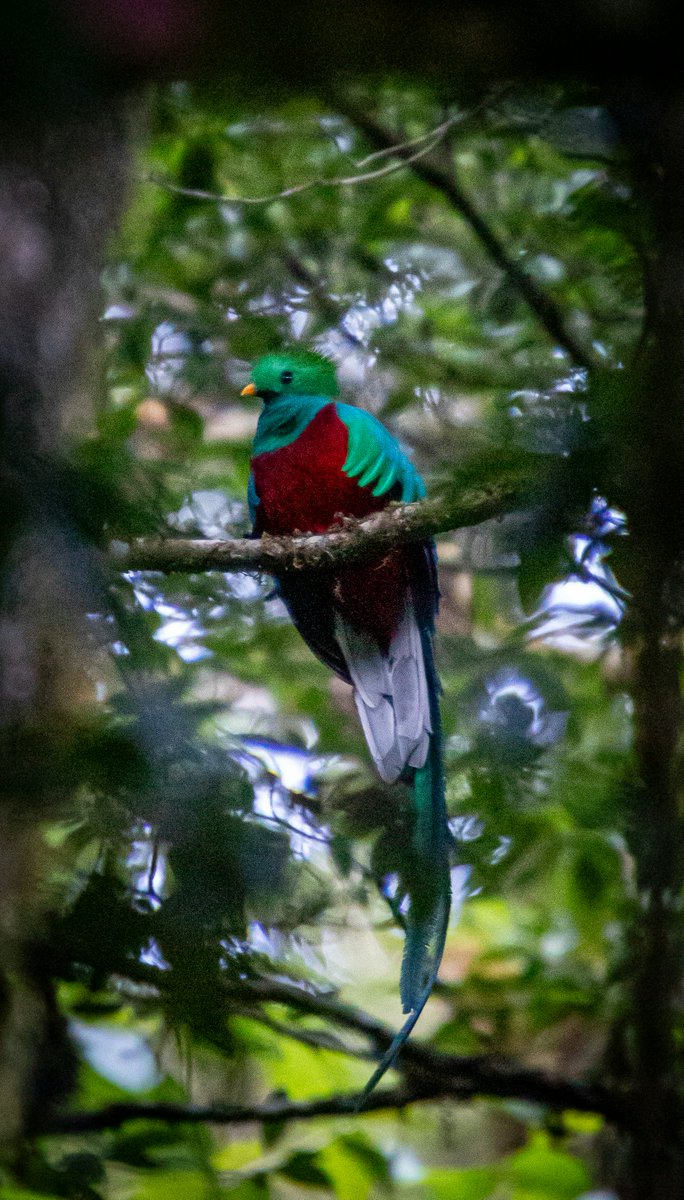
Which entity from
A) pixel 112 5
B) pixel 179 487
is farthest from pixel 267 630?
pixel 112 5

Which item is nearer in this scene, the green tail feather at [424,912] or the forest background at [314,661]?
the forest background at [314,661]

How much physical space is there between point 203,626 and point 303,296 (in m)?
1.52

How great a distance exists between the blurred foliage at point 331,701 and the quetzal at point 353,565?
93 mm

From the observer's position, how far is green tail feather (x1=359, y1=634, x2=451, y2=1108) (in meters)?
1.59

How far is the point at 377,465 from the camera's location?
2459mm

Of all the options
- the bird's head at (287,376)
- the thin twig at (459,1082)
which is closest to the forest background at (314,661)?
the thin twig at (459,1082)

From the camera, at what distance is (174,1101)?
76.7 inches

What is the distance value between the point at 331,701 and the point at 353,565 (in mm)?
877

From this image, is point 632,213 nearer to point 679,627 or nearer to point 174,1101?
point 679,627

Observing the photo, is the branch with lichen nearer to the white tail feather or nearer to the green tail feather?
the white tail feather

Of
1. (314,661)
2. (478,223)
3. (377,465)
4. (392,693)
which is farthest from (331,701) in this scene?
(478,223)

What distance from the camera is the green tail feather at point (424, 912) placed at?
1.59m

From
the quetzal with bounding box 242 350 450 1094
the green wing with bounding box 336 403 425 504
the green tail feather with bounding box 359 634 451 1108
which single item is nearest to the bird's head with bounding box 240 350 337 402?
the quetzal with bounding box 242 350 450 1094

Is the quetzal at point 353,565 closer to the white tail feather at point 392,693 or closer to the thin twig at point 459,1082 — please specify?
the white tail feather at point 392,693
